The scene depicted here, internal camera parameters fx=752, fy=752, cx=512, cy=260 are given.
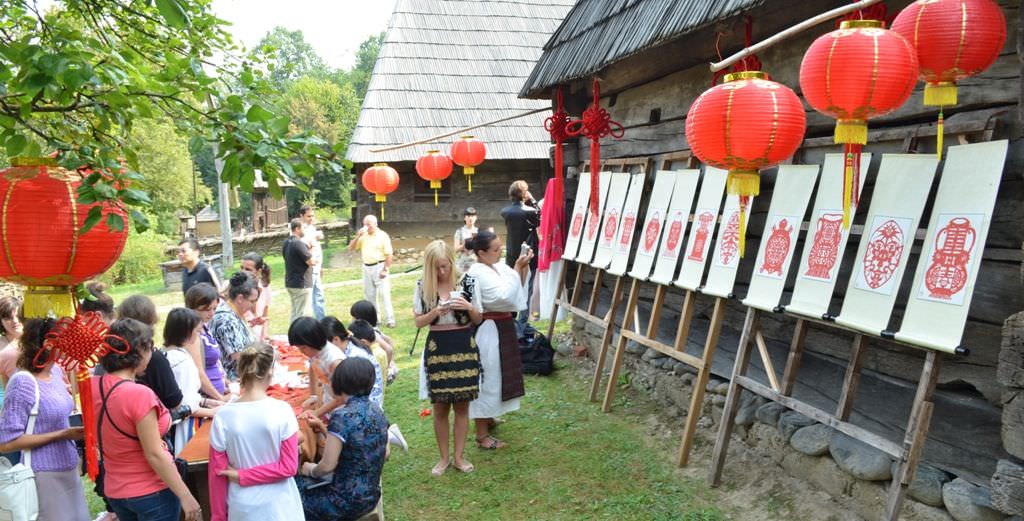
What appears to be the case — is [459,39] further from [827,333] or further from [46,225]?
[46,225]

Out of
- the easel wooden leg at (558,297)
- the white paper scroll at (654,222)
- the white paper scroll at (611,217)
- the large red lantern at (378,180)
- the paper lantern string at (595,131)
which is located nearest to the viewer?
the white paper scroll at (654,222)

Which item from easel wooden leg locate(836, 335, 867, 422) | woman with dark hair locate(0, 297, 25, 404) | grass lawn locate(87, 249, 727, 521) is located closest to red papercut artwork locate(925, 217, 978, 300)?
easel wooden leg locate(836, 335, 867, 422)

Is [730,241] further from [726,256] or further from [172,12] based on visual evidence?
[172,12]

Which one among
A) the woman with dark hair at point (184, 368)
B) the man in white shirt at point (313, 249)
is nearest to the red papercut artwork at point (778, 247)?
the woman with dark hair at point (184, 368)

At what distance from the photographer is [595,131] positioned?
7.19m

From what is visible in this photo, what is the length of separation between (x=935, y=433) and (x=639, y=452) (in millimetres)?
2306

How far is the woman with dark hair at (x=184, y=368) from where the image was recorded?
13.7 ft

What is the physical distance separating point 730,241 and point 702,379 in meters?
0.97

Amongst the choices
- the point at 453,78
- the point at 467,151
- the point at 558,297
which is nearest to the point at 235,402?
the point at 558,297

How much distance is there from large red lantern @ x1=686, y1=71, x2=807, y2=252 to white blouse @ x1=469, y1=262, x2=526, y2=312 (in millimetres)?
2071

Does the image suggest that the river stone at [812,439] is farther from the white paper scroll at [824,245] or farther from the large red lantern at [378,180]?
the large red lantern at [378,180]

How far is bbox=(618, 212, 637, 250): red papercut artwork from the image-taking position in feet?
22.0

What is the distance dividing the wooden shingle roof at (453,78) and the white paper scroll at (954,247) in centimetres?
1283

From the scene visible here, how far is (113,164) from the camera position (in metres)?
2.66
